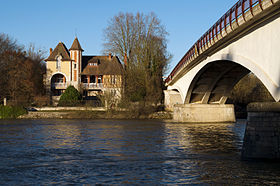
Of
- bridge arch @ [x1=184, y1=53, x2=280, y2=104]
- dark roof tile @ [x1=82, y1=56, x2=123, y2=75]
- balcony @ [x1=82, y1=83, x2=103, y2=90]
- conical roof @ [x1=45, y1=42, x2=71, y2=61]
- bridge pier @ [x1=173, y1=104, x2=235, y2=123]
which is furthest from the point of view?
dark roof tile @ [x1=82, y1=56, x2=123, y2=75]

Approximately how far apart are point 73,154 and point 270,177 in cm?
933

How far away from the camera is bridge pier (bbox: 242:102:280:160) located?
1402 centimetres

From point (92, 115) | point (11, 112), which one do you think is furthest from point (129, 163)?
point (11, 112)

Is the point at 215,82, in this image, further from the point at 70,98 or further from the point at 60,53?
the point at 60,53

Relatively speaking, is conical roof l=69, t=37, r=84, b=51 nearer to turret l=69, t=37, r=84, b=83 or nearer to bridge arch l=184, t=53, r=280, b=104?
turret l=69, t=37, r=84, b=83

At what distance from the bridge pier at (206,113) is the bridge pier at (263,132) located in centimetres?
2518

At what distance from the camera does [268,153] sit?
14.1 meters

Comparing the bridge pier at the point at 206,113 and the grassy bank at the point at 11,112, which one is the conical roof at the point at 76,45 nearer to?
the grassy bank at the point at 11,112

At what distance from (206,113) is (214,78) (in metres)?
5.56

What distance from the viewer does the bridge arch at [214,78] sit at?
94.8ft

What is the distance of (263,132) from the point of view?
14.3 metres

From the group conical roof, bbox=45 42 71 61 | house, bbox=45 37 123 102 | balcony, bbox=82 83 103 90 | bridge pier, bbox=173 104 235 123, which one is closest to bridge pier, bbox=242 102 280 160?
bridge pier, bbox=173 104 235 123

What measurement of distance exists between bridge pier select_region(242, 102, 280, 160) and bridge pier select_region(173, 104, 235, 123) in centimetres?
2518

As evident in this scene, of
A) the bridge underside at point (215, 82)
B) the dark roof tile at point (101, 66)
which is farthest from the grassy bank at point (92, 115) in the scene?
the dark roof tile at point (101, 66)
